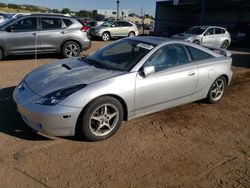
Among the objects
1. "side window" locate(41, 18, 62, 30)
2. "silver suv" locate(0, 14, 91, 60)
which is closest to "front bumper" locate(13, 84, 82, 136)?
"silver suv" locate(0, 14, 91, 60)

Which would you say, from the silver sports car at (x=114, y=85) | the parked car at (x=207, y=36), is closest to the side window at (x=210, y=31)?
the parked car at (x=207, y=36)

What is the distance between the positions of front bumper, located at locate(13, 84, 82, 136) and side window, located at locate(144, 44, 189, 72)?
1.47 meters

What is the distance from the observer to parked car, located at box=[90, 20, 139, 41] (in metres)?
19.9

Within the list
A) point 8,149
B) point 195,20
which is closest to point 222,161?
point 8,149

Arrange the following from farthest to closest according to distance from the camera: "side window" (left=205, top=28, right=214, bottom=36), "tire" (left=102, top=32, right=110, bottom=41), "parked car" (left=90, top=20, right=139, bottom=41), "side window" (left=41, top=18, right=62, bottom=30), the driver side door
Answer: "tire" (left=102, top=32, right=110, bottom=41) → "parked car" (left=90, top=20, right=139, bottom=41) → "side window" (left=205, top=28, right=214, bottom=36) → "side window" (left=41, top=18, right=62, bottom=30) → the driver side door

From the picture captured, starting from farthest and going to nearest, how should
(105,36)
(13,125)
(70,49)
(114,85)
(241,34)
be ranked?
(241,34)
(105,36)
(70,49)
(13,125)
(114,85)

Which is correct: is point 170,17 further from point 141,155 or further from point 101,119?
point 141,155

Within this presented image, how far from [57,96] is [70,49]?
7.12 m

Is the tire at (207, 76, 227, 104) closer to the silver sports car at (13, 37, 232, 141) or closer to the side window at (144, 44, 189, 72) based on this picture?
the silver sports car at (13, 37, 232, 141)

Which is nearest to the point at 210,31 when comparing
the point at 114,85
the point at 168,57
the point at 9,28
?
the point at 9,28

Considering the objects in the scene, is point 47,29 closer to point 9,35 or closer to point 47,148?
point 9,35

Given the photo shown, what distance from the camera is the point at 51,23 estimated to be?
1024 cm

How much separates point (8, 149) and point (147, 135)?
194cm

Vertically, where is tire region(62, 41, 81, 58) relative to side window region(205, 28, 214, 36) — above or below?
below
